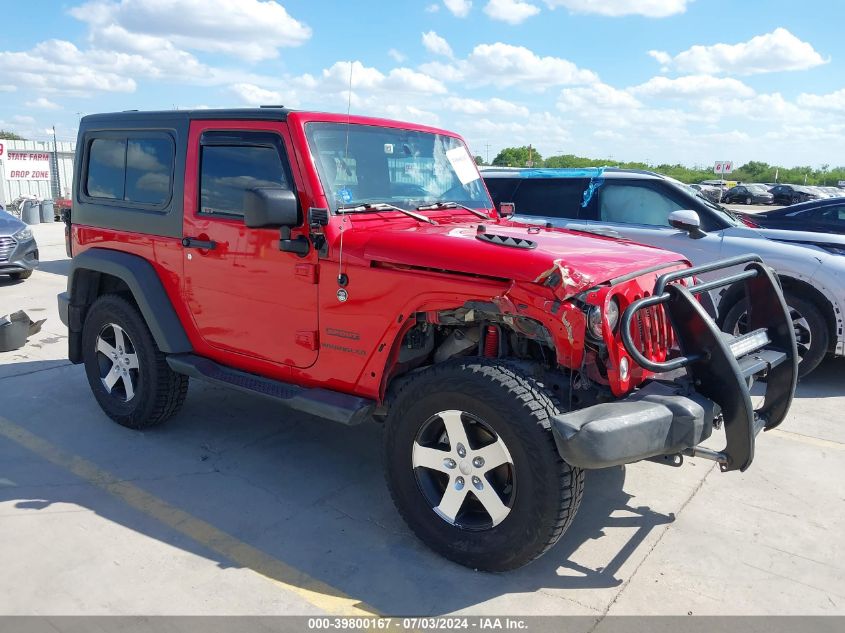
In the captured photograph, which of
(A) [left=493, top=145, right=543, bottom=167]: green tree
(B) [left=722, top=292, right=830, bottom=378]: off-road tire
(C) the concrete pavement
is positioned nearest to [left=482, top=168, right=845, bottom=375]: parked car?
(B) [left=722, top=292, right=830, bottom=378]: off-road tire

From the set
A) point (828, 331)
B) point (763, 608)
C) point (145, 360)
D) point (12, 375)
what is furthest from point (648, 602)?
point (12, 375)

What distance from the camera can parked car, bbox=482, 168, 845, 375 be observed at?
5914 mm

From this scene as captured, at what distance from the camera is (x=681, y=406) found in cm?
294

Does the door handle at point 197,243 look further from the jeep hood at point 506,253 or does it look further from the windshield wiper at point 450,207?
the windshield wiper at point 450,207

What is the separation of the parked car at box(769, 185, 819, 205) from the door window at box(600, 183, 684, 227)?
35034mm

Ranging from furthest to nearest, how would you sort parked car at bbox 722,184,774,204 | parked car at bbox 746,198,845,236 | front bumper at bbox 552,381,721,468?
parked car at bbox 722,184,774,204 < parked car at bbox 746,198,845,236 < front bumper at bbox 552,381,721,468

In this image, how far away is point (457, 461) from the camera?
10.5ft

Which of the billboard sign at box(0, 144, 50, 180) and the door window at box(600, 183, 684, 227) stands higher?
the billboard sign at box(0, 144, 50, 180)

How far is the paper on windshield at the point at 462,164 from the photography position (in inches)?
183

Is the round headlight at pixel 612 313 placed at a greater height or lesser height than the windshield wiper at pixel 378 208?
lesser

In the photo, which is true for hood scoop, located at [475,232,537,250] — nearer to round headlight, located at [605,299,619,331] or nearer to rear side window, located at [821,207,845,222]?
round headlight, located at [605,299,619,331]

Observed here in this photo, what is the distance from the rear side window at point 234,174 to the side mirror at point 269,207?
0.29m

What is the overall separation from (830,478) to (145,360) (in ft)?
14.4

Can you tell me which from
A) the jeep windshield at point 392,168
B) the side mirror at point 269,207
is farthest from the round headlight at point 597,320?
the side mirror at point 269,207
